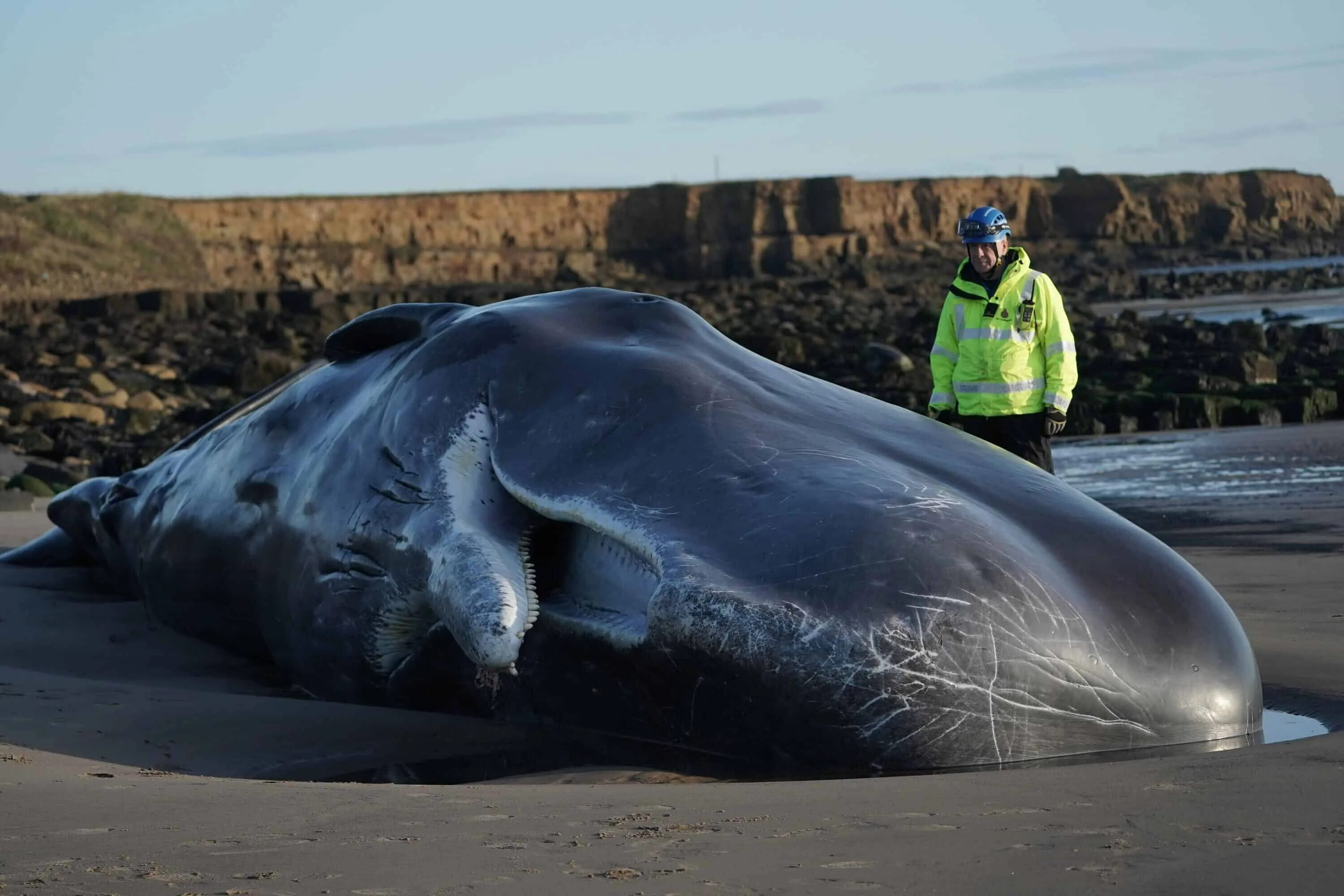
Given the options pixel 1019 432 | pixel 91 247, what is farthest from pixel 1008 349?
pixel 91 247

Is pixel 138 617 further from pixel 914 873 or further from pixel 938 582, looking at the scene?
pixel 914 873

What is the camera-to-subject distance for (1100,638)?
204 inches

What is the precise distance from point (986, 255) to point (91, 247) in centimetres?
7197

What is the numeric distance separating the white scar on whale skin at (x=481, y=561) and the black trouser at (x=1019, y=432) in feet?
10.1

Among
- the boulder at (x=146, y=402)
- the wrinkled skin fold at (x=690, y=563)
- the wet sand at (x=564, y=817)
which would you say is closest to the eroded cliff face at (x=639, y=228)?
the boulder at (x=146, y=402)

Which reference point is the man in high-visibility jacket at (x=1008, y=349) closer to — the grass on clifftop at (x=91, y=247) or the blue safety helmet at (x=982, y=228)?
the blue safety helmet at (x=982, y=228)

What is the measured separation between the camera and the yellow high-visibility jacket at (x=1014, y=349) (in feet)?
27.1

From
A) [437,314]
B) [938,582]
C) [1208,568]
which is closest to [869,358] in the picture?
[1208,568]

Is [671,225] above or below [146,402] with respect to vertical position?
above

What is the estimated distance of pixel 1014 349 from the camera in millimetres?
8344

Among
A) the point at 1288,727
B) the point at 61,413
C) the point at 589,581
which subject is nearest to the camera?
the point at 1288,727

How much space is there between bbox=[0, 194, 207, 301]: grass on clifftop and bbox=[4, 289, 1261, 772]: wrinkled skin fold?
62654mm

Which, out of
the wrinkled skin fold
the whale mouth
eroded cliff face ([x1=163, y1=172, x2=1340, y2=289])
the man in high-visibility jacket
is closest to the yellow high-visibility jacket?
the man in high-visibility jacket

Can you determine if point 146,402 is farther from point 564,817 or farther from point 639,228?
Answer: point 639,228
